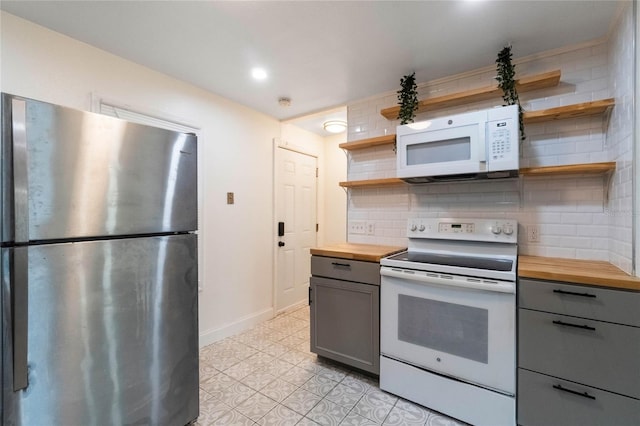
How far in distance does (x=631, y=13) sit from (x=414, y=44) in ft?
3.49

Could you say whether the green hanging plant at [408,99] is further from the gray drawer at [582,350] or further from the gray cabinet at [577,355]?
the gray drawer at [582,350]

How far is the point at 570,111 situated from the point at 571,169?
1.24 ft

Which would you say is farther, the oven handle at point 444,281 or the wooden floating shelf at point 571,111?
the wooden floating shelf at point 571,111

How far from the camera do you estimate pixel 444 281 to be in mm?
1727

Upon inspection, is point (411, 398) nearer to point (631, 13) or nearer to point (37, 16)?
point (631, 13)

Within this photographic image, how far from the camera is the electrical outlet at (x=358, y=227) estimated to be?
2828 millimetres

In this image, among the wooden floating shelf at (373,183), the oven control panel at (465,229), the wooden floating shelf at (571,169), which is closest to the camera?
the wooden floating shelf at (571,169)

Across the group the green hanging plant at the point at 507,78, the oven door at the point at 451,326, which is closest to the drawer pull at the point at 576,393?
the oven door at the point at 451,326

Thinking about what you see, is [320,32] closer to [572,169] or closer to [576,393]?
[572,169]

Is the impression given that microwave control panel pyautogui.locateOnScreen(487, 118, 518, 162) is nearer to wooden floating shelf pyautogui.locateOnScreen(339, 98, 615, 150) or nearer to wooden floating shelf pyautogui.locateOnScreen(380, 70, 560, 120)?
wooden floating shelf pyautogui.locateOnScreen(339, 98, 615, 150)

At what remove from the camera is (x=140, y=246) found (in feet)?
4.53

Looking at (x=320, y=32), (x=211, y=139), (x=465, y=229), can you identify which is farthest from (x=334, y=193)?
(x=320, y=32)

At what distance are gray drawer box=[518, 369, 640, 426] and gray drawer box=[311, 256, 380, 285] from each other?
0.97 meters

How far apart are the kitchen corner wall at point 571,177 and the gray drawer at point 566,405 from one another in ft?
2.16
